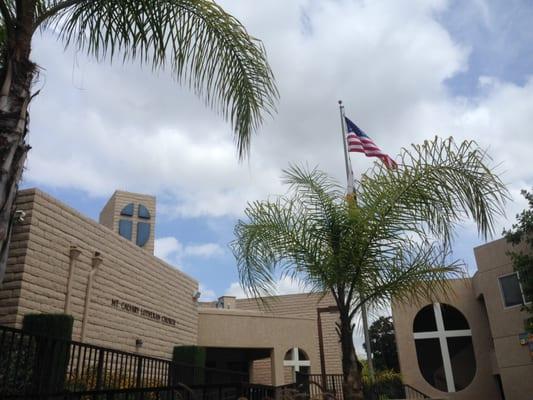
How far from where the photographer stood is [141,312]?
1473 cm

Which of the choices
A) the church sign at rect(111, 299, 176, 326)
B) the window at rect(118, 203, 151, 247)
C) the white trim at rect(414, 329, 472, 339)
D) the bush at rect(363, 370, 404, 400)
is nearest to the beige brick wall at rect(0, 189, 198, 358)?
the church sign at rect(111, 299, 176, 326)

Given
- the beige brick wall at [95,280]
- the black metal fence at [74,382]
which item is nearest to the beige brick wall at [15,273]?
the beige brick wall at [95,280]

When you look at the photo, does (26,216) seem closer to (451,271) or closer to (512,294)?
(451,271)

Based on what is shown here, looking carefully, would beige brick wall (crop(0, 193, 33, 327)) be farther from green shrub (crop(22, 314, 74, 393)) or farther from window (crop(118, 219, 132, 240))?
window (crop(118, 219, 132, 240))

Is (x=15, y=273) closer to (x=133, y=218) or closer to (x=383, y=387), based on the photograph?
(x=383, y=387)

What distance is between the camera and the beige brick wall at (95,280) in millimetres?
10391

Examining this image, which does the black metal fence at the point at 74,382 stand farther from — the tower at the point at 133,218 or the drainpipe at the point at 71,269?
the tower at the point at 133,218

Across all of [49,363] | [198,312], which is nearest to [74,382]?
[49,363]

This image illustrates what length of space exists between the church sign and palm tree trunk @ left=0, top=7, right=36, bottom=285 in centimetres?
1049

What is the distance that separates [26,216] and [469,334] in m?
21.2

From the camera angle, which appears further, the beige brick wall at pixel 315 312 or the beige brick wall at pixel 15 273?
the beige brick wall at pixel 315 312

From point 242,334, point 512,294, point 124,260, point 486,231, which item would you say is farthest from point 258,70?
point 512,294

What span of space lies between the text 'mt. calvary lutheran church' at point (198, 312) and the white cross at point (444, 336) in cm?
5

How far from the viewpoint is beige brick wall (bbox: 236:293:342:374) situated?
2630cm
